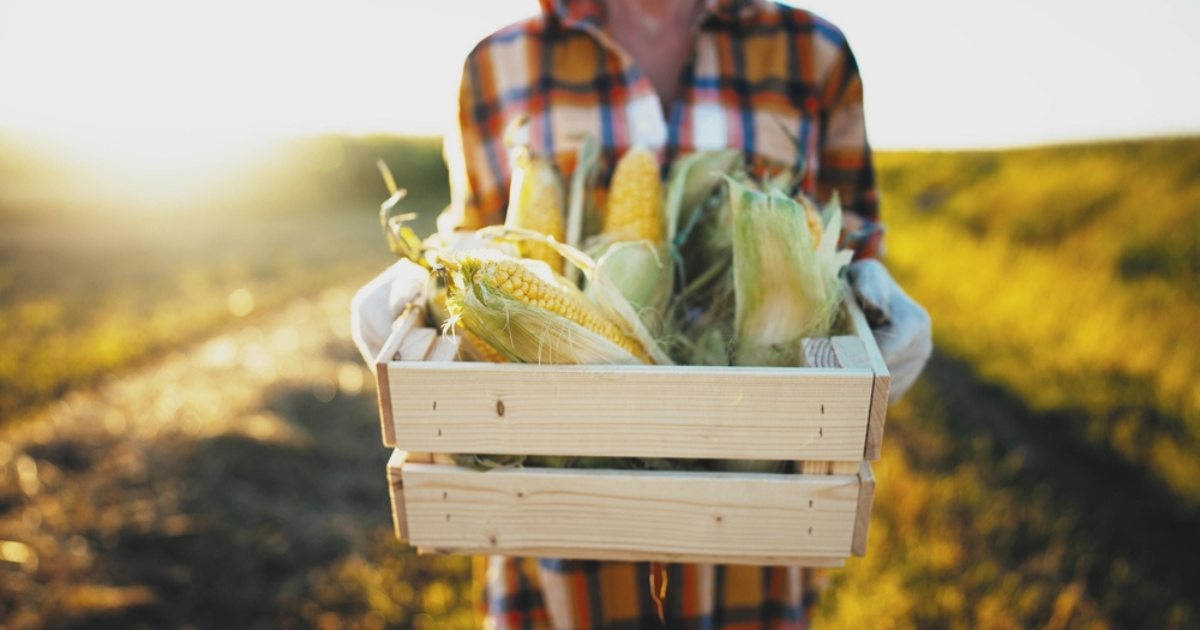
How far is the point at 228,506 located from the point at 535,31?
8.52ft

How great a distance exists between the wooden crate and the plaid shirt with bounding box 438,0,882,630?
53cm

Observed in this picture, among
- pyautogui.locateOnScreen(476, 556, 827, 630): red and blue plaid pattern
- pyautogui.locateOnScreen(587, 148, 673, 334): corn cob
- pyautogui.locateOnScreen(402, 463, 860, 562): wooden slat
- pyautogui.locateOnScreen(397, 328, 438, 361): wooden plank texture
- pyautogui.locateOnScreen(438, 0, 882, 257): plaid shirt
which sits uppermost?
pyautogui.locateOnScreen(438, 0, 882, 257): plaid shirt

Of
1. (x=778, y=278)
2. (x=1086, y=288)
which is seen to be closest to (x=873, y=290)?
(x=778, y=278)

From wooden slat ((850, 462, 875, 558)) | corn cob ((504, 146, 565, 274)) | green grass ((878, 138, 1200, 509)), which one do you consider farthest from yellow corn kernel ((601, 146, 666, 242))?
green grass ((878, 138, 1200, 509))

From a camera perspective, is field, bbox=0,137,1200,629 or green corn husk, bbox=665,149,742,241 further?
field, bbox=0,137,1200,629

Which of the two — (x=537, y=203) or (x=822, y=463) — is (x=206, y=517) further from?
(x=822, y=463)

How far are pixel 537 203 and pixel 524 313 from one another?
0.44 meters

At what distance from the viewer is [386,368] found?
0.98 m

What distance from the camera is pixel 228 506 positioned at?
2.96 m

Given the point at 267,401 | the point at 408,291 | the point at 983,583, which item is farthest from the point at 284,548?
the point at 983,583

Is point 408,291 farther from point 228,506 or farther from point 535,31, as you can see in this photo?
point 228,506

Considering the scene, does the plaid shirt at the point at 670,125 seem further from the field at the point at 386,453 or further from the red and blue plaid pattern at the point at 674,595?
the field at the point at 386,453

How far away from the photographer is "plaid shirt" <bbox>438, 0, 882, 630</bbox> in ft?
5.22

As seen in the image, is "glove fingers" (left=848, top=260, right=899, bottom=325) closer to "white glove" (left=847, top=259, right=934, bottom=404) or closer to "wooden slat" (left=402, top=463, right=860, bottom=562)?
"white glove" (left=847, top=259, right=934, bottom=404)
